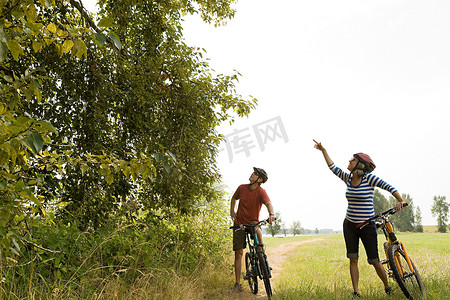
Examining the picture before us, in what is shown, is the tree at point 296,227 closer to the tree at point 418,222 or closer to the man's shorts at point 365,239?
the tree at point 418,222

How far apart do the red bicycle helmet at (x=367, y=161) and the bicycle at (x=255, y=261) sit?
Result: 1.80 metres

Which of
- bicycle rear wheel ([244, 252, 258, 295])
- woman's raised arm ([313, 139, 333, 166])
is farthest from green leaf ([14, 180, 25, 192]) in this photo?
woman's raised arm ([313, 139, 333, 166])

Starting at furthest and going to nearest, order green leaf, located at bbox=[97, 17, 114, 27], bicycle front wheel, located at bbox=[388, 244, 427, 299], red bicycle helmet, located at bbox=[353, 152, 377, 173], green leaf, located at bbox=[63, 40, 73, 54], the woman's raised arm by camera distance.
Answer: the woman's raised arm
red bicycle helmet, located at bbox=[353, 152, 377, 173]
bicycle front wheel, located at bbox=[388, 244, 427, 299]
green leaf, located at bbox=[63, 40, 73, 54]
green leaf, located at bbox=[97, 17, 114, 27]

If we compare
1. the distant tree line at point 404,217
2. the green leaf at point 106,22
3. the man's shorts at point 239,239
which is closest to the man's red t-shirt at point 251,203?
the man's shorts at point 239,239

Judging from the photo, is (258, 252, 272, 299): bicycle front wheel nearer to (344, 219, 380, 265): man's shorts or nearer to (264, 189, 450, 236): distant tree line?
(344, 219, 380, 265): man's shorts

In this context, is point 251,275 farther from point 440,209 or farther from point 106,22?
point 440,209

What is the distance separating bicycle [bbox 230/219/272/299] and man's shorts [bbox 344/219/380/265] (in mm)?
1348

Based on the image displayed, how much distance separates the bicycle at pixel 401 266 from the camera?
→ 5.15 metres

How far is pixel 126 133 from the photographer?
301 inches

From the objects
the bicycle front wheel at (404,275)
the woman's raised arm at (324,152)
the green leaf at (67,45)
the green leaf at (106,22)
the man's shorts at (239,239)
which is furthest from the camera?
the man's shorts at (239,239)

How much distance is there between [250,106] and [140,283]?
466 cm

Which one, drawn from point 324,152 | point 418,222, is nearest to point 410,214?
point 418,222

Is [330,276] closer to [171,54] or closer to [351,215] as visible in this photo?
[351,215]

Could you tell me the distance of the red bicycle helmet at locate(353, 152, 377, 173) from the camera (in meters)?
5.58
